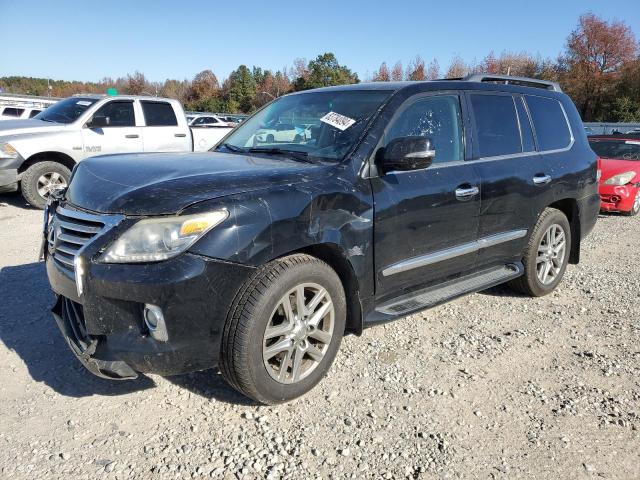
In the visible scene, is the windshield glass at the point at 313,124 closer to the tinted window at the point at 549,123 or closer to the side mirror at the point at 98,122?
the tinted window at the point at 549,123

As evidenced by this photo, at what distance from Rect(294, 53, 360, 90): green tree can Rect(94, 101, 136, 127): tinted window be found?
60.0 m

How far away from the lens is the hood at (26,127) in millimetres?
7742

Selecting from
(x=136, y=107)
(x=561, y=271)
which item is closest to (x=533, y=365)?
(x=561, y=271)

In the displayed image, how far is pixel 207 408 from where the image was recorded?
113 inches

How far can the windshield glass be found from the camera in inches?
130

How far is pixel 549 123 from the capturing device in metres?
4.70

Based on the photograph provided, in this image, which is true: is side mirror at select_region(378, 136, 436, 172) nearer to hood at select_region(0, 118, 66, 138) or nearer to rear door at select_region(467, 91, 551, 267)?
rear door at select_region(467, 91, 551, 267)

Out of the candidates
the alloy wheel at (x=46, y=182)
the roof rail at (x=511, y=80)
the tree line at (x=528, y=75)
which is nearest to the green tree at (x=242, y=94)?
the tree line at (x=528, y=75)

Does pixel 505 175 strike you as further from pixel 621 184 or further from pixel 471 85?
pixel 621 184

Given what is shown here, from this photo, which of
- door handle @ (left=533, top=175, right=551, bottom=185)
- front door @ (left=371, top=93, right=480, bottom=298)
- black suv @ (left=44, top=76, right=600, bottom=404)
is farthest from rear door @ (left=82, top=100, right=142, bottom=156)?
door handle @ (left=533, top=175, right=551, bottom=185)

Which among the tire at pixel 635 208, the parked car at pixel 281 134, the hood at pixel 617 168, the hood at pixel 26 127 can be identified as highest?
the hood at pixel 26 127

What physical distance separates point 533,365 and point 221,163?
2509mm

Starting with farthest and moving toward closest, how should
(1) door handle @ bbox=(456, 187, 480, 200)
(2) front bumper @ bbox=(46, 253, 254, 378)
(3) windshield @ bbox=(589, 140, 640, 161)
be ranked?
(3) windshield @ bbox=(589, 140, 640, 161), (1) door handle @ bbox=(456, 187, 480, 200), (2) front bumper @ bbox=(46, 253, 254, 378)

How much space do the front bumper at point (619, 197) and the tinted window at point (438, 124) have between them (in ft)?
22.4
